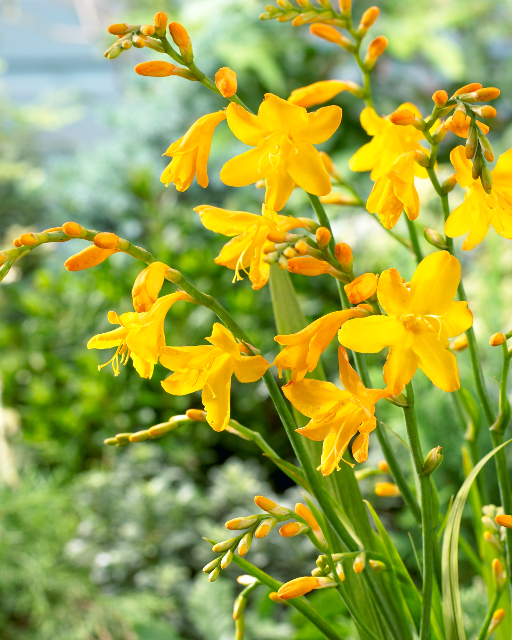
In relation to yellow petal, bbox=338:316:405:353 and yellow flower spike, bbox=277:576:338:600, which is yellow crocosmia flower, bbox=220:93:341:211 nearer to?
yellow petal, bbox=338:316:405:353

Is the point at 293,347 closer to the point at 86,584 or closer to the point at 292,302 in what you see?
the point at 292,302

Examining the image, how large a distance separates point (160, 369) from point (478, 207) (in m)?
1.13

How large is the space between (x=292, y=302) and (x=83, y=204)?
1808 millimetres

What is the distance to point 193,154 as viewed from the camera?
1.09 feet

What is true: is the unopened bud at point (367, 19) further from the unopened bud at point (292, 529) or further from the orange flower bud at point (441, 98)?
the unopened bud at point (292, 529)

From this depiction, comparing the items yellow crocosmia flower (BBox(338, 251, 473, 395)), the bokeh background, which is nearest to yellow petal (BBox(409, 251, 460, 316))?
yellow crocosmia flower (BBox(338, 251, 473, 395))

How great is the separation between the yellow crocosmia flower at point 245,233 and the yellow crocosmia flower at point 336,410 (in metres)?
0.06

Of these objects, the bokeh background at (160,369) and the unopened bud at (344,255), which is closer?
the unopened bud at (344,255)

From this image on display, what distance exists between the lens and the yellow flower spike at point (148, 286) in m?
0.29

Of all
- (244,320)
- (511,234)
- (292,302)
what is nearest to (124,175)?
(244,320)

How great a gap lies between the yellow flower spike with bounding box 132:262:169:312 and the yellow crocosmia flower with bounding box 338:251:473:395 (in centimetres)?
10

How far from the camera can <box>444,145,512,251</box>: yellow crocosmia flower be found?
0.31 metres

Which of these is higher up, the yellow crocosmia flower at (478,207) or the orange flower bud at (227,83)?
the orange flower bud at (227,83)

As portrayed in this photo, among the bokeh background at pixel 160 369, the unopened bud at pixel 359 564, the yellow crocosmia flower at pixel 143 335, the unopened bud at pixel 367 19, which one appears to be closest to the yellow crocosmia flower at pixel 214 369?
the yellow crocosmia flower at pixel 143 335
